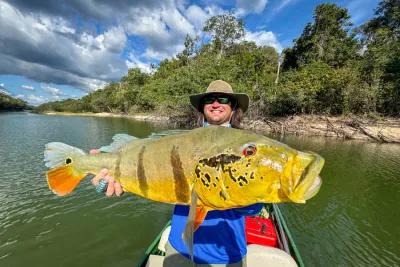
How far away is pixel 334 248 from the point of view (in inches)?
331

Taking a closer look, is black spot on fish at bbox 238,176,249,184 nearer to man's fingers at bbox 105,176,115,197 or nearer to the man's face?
man's fingers at bbox 105,176,115,197

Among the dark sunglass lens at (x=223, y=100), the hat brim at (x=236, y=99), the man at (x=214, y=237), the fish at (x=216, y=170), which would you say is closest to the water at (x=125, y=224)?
the man at (x=214, y=237)

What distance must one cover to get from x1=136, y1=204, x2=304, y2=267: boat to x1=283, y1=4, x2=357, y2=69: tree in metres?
41.8

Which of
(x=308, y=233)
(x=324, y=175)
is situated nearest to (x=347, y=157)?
(x=324, y=175)

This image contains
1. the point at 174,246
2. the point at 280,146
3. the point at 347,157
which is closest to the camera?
the point at 280,146

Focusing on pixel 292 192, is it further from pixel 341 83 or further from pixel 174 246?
pixel 341 83

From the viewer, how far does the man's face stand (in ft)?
9.80

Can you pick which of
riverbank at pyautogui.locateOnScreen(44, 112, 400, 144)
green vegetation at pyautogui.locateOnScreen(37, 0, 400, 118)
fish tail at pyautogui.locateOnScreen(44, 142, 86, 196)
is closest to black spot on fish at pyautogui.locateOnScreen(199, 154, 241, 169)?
fish tail at pyautogui.locateOnScreen(44, 142, 86, 196)

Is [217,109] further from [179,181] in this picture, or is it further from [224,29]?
[224,29]

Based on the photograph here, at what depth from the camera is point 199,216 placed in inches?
69.1

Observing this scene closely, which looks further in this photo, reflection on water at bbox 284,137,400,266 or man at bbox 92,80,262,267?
reflection on water at bbox 284,137,400,266

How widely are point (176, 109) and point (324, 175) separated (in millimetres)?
31460

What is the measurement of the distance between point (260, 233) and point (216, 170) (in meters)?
4.83

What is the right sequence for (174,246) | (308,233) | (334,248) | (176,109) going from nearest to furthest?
(174,246), (334,248), (308,233), (176,109)
